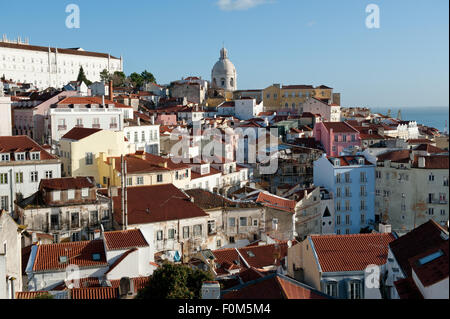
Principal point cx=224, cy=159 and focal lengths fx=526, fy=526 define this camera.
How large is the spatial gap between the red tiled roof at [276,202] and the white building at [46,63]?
2080 inches

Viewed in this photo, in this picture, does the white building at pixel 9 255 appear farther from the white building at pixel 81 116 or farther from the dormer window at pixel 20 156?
the white building at pixel 81 116

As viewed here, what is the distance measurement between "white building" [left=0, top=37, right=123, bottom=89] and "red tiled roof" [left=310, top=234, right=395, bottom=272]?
60810 mm

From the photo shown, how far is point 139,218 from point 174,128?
16.2 meters

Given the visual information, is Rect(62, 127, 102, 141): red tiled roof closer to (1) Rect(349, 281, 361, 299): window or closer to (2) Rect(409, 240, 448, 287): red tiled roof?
(1) Rect(349, 281, 361, 299): window

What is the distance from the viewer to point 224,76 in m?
66.9

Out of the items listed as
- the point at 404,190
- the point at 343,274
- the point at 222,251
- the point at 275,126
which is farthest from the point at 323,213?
the point at 275,126

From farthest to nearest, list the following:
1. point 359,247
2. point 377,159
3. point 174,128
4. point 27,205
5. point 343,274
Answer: point 174,128, point 377,159, point 27,205, point 359,247, point 343,274

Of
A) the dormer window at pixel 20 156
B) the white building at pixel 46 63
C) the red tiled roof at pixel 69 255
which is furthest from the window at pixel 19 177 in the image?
the white building at pixel 46 63

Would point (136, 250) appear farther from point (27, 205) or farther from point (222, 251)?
point (27, 205)

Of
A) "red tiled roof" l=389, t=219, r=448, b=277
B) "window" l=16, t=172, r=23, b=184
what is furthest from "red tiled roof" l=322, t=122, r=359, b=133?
"red tiled roof" l=389, t=219, r=448, b=277

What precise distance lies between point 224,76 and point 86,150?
46809 mm

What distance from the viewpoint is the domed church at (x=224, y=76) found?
66.9 m

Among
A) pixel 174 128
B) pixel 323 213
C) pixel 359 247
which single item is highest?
pixel 174 128

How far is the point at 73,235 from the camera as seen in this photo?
16328 mm
